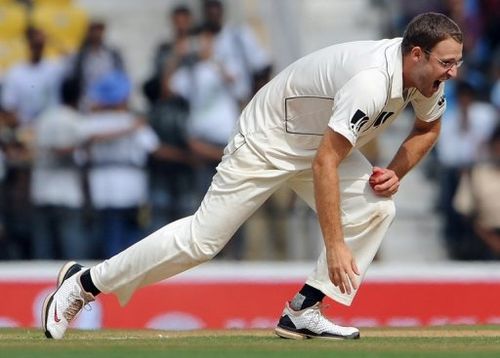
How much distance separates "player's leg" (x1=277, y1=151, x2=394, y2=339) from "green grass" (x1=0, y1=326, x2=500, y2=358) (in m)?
0.12

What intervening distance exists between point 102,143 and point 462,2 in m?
3.14

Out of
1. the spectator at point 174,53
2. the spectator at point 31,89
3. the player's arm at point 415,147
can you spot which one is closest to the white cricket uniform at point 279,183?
the player's arm at point 415,147

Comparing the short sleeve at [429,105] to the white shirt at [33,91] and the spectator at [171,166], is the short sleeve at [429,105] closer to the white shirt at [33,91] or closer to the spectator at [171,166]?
the spectator at [171,166]

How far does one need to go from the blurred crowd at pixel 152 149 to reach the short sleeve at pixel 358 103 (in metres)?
4.37

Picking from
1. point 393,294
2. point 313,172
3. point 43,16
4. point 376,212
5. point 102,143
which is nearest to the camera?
point 313,172

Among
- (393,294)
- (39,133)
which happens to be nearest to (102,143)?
(39,133)

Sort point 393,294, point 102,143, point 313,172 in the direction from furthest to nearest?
1. point 102,143
2. point 393,294
3. point 313,172

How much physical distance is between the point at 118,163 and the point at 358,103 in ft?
15.6

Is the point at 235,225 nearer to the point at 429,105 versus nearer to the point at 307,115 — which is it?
the point at 307,115

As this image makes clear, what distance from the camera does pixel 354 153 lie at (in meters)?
6.68

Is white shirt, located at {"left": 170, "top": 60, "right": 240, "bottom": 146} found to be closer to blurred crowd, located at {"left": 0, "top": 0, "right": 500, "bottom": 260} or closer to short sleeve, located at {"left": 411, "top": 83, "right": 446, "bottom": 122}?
blurred crowd, located at {"left": 0, "top": 0, "right": 500, "bottom": 260}

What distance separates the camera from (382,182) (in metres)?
6.59

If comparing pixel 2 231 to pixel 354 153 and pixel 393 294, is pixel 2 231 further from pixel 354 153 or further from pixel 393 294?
pixel 354 153

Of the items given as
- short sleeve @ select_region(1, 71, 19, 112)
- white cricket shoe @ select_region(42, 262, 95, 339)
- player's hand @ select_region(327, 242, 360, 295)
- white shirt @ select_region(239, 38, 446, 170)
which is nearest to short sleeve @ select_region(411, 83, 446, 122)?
white shirt @ select_region(239, 38, 446, 170)
